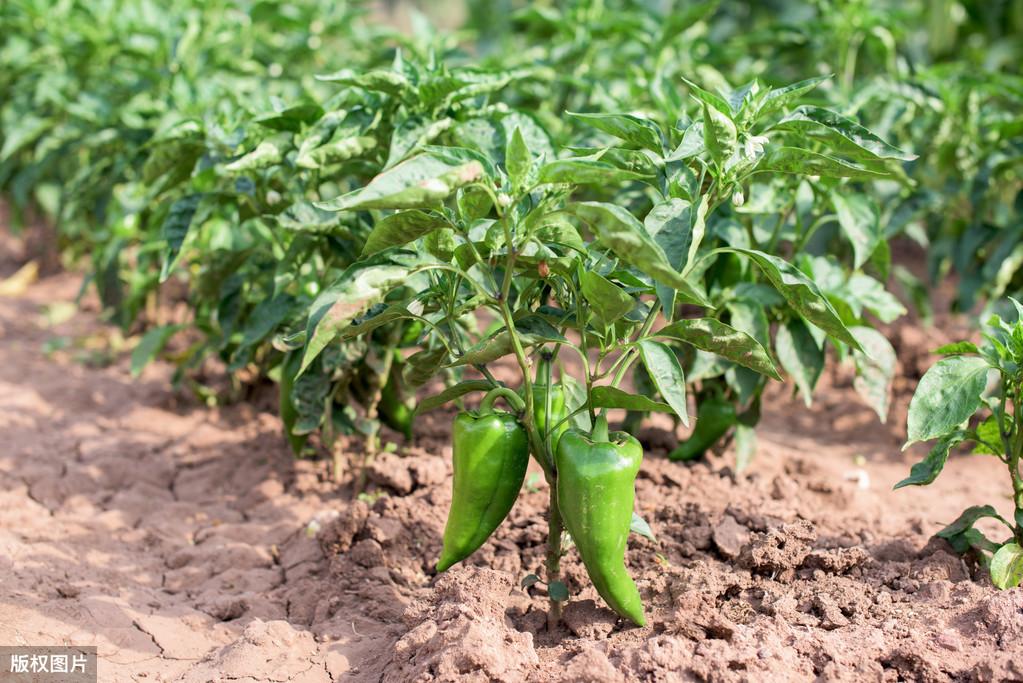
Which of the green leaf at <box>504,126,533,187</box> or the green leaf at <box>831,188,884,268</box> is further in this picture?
the green leaf at <box>831,188,884,268</box>

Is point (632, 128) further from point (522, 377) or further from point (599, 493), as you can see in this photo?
point (522, 377)

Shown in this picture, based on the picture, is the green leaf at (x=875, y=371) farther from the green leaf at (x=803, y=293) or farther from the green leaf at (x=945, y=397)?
→ the green leaf at (x=803, y=293)

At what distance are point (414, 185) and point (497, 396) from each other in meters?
0.64

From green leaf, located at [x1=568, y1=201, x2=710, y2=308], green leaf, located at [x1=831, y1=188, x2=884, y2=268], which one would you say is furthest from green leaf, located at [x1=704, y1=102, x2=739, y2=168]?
green leaf, located at [x1=831, y1=188, x2=884, y2=268]

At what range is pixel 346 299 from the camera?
2201 millimetres

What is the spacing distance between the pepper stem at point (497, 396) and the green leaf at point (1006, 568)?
3.86 feet

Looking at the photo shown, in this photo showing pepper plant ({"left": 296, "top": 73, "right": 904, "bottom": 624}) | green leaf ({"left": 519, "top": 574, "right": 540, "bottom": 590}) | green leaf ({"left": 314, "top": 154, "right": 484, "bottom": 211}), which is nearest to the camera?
green leaf ({"left": 314, "top": 154, "right": 484, "bottom": 211})

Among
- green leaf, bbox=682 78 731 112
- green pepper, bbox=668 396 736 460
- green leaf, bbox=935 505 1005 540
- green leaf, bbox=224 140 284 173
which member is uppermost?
green leaf, bbox=682 78 731 112

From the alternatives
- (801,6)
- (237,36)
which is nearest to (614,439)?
(237,36)

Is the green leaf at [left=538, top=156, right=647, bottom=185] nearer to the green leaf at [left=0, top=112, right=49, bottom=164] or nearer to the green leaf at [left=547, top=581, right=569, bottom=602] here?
the green leaf at [left=547, top=581, right=569, bottom=602]

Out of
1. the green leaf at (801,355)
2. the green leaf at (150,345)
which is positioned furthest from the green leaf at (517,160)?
the green leaf at (150,345)

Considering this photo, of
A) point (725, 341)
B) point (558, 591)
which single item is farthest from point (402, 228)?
point (558, 591)

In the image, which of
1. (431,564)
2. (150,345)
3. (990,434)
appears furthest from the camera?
(150,345)

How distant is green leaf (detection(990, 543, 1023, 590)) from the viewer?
2486 millimetres
